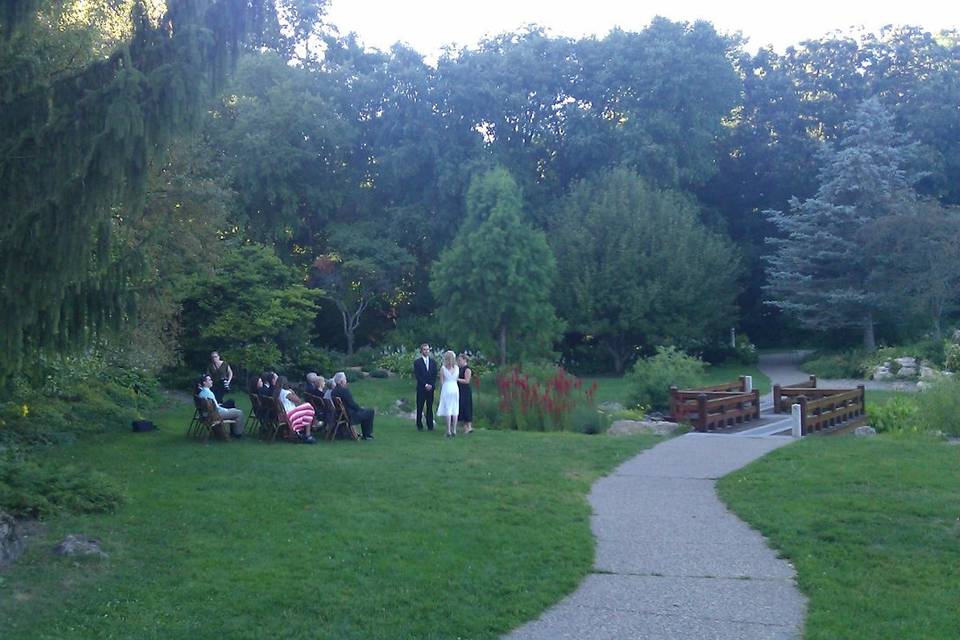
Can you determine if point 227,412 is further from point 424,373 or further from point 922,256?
point 922,256

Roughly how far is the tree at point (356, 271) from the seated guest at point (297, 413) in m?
23.9

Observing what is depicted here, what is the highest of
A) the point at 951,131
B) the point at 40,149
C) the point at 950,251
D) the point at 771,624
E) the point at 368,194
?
the point at 951,131

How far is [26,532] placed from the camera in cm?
919

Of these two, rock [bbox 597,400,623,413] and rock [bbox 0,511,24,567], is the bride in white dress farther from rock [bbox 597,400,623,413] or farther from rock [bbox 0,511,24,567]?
rock [bbox 0,511,24,567]

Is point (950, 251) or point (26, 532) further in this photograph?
point (950, 251)

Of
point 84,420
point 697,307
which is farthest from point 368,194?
point 84,420

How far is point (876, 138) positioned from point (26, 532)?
4077cm

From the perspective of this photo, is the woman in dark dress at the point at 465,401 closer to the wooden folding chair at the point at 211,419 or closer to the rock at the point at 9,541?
the wooden folding chair at the point at 211,419

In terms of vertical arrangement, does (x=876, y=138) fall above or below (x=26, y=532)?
above

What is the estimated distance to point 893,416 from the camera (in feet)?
73.7

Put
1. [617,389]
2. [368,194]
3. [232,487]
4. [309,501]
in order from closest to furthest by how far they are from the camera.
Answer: [309,501], [232,487], [617,389], [368,194]

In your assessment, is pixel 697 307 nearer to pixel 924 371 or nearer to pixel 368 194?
pixel 924 371

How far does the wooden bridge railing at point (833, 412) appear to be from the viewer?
64.4 ft

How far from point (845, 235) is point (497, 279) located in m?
15.1
